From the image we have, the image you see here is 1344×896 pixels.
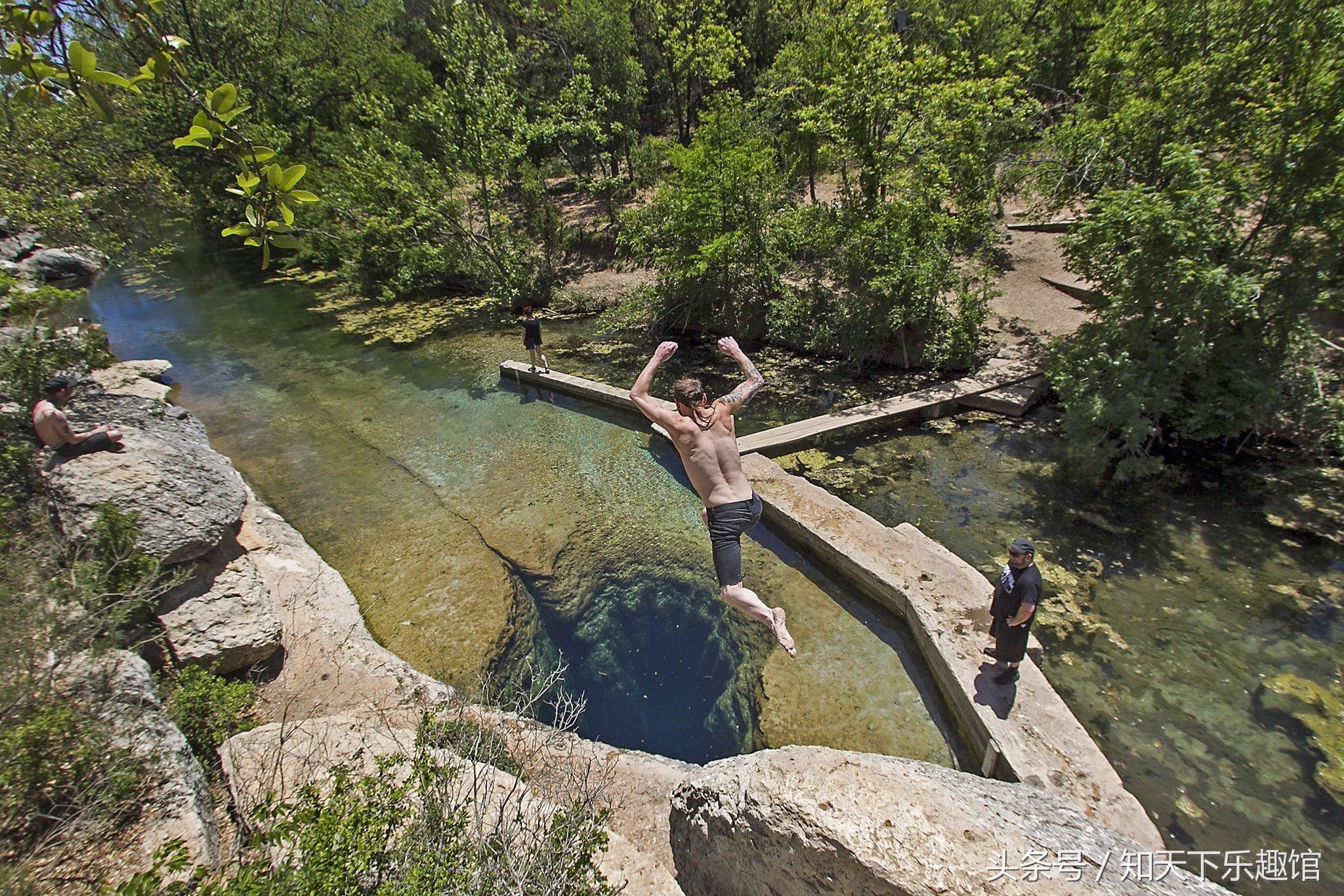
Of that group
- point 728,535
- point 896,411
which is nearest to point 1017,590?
point 728,535

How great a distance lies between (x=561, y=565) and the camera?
22.4 feet

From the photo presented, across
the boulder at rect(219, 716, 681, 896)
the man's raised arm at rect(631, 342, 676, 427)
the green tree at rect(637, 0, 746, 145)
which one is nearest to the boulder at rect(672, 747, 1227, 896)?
the boulder at rect(219, 716, 681, 896)

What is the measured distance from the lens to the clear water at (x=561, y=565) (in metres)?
5.21

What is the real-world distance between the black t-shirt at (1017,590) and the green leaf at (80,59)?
5.06m

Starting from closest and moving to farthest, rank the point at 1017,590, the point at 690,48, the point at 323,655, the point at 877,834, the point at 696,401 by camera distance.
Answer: the point at 877,834, the point at 1017,590, the point at 696,401, the point at 323,655, the point at 690,48

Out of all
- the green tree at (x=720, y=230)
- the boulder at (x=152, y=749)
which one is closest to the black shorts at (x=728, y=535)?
the boulder at (x=152, y=749)

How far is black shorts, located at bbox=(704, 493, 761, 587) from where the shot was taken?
465cm

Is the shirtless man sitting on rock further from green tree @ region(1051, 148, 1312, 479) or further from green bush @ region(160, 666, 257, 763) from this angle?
green tree @ region(1051, 148, 1312, 479)

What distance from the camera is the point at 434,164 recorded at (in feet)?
49.9

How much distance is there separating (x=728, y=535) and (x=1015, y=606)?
6.82 feet

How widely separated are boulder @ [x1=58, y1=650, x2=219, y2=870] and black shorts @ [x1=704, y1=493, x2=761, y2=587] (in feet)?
11.3

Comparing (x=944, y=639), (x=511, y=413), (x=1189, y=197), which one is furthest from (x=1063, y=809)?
(x=511, y=413)

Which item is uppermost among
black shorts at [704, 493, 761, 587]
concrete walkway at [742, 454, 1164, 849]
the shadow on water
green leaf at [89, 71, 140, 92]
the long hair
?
green leaf at [89, 71, 140, 92]

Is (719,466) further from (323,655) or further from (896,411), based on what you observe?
(896,411)
